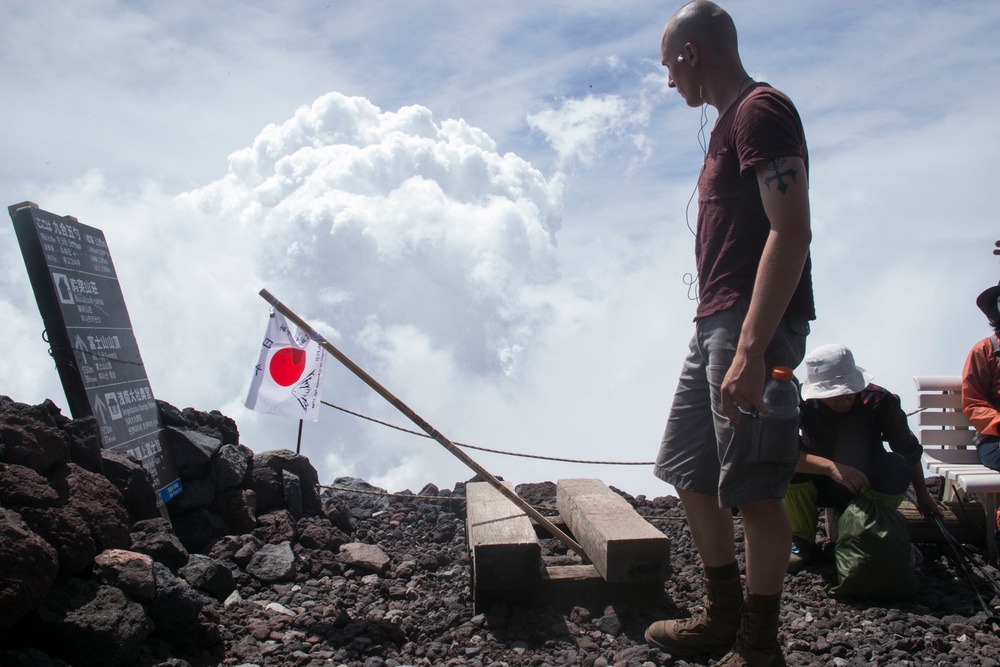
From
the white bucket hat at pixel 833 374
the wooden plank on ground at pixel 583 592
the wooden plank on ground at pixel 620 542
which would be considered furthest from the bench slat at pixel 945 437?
the wooden plank on ground at pixel 583 592

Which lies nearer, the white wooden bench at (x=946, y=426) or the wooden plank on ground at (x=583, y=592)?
the wooden plank on ground at (x=583, y=592)

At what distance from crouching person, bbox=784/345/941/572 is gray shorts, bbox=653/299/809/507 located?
177 centimetres

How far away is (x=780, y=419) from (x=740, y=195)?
81 centimetres

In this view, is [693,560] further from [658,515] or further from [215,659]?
[215,659]

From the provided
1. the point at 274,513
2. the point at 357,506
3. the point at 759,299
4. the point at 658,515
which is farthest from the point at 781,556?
Result: the point at 357,506

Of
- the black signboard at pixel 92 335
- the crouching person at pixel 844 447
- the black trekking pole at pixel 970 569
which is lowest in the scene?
the black trekking pole at pixel 970 569

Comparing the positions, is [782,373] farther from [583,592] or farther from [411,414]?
[411,414]

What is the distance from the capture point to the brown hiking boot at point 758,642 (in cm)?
302

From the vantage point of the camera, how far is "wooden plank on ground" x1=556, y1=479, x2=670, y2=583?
425cm

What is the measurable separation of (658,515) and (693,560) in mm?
1360

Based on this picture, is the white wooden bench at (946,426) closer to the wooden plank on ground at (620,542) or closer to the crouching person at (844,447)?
the crouching person at (844,447)

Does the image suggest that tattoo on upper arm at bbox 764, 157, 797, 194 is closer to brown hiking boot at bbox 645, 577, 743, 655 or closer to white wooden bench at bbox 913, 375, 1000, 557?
brown hiking boot at bbox 645, 577, 743, 655

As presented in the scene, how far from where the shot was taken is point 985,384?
550 centimetres

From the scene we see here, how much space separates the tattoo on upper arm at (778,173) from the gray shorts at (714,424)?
1.43 feet
